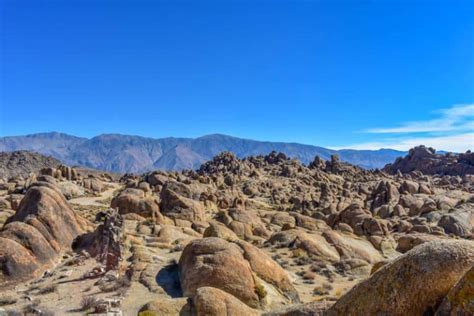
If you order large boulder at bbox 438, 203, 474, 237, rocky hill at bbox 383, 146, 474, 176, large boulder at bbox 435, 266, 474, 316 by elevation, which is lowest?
large boulder at bbox 438, 203, 474, 237

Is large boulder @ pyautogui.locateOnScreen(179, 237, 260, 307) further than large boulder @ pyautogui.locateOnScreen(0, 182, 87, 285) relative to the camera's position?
No

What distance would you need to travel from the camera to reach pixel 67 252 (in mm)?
26094

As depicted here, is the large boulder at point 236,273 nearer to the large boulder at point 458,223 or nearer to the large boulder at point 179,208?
the large boulder at point 179,208

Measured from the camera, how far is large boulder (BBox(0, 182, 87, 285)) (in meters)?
20.9

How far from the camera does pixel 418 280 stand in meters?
7.77

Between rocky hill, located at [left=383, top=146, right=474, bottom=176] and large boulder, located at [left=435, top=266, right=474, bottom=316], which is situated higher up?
rocky hill, located at [left=383, top=146, right=474, bottom=176]

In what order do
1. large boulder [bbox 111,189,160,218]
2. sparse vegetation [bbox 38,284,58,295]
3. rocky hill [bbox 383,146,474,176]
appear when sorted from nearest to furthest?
1. sparse vegetation [bbox 38,284,58,295]
2. large boulder [bbox 111,189,160,218]
3. rocky hill [bbox 383,146,474,176]

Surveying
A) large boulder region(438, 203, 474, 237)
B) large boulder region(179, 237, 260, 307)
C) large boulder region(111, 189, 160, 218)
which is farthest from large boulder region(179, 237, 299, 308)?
large boulder region(438, 203, 474, 237)

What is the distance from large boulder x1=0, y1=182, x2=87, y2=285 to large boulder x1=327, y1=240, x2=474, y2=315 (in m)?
19.6

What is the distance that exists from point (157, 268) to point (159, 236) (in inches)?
470

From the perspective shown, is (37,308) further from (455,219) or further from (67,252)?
(455,219)

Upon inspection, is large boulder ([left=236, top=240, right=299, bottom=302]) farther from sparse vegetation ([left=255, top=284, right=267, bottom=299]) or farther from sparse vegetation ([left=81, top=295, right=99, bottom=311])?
sparse vegetation ([left=81, top=295, right=99, bottom=311])

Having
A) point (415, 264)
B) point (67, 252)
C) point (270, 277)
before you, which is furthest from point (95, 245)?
point (415, 264)

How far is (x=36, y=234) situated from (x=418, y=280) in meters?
22.9
